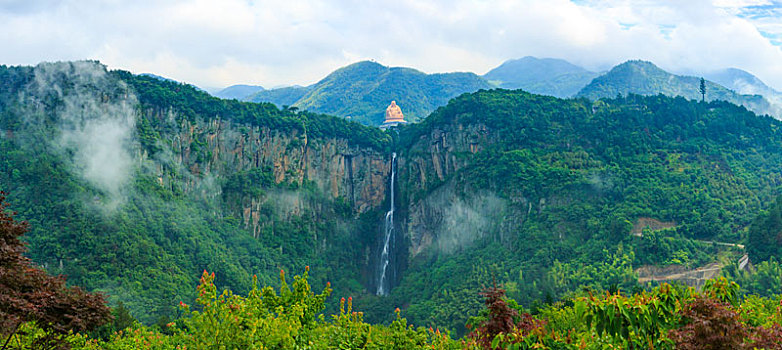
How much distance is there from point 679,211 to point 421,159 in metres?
36.7

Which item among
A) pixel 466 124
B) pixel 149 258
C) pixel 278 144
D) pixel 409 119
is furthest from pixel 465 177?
pixel 409 119

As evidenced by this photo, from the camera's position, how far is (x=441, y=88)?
160750mm

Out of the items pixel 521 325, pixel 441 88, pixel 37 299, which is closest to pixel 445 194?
pixel 521 325

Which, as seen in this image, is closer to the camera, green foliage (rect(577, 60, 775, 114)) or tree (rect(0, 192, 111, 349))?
tree (rect(0, 192, 111, 349))

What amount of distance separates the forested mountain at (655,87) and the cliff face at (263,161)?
54818 mm

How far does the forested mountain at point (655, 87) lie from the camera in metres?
119

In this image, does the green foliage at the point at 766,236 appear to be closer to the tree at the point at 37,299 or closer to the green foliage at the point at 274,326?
the green foliage at the point at 274,326

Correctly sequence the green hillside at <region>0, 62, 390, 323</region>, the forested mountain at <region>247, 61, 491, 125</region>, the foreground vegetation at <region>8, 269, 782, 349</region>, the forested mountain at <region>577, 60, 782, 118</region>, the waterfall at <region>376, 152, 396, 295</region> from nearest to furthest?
the foreground vegetation at <region>8, 269, 782, 349</region> < the green hillside at <region>0, 62, 390, 323</region> < the waterfall at <region>376, 152, 396, 295</region> < the forested mountain at <region>577, 60, 782, 118</region> < the forested mountain at <region>247, 61, 491, 125</region>

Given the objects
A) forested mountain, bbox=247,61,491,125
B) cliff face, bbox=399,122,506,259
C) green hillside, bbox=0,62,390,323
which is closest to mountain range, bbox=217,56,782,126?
forested mountain, bbox=247,61,491,125

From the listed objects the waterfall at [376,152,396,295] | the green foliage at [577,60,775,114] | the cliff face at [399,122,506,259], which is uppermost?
the green foliage at [577,60,775,114]

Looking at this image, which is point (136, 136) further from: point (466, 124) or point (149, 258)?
point (466, 124)

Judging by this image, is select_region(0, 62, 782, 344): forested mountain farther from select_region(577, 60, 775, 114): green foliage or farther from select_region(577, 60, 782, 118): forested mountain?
select_region(577, 60, 782, 118): forested mountain

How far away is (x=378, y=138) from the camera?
91750 millimetres

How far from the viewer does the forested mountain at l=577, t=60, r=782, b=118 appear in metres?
119
